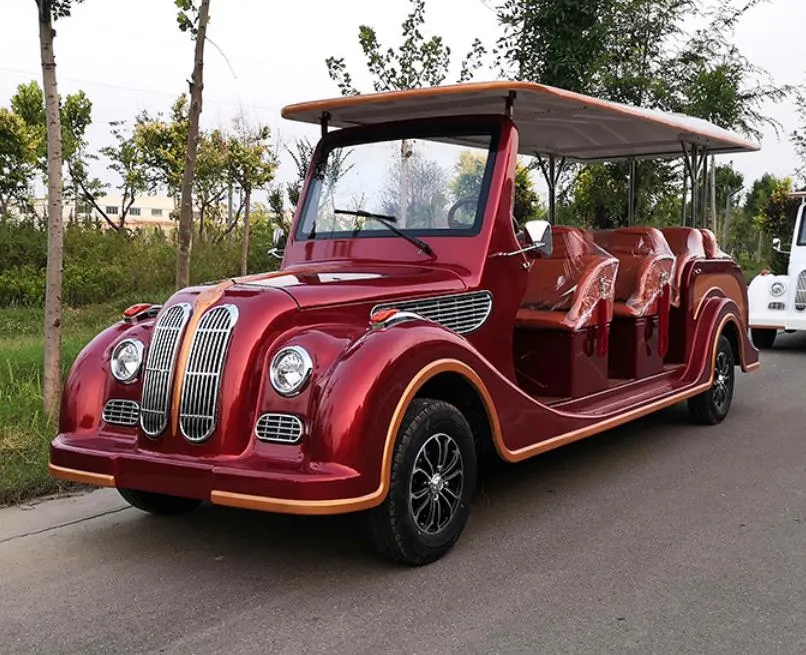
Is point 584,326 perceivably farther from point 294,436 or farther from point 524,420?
point 294,436

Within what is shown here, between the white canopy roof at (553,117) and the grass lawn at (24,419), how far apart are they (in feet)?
8.62

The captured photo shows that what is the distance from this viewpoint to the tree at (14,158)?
1750 centimetres

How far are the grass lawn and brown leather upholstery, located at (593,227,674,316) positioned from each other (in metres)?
4.02

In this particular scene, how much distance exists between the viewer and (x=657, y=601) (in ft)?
11.6

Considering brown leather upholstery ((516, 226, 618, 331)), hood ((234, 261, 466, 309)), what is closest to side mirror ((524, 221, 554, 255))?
hood ((234, 261, 466, 309))

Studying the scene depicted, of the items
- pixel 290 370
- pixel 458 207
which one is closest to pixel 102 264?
pixel 458 207

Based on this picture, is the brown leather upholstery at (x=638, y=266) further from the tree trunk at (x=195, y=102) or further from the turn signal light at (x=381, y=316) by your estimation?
the tree trunk at (x=195, y=102)

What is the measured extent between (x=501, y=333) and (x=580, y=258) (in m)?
1.36

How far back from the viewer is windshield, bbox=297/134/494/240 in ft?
16.8

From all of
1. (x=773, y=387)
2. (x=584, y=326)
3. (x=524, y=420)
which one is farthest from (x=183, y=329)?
(x=773, y=387)

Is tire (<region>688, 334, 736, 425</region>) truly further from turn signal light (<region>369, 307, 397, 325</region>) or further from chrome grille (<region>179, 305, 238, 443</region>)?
chrome grille (<region>179, 305, 238, 443</region>)

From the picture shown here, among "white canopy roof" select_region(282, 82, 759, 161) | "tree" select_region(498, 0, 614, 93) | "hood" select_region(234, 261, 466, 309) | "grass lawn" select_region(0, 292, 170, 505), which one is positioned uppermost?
"tree" select_region(498, 0, 614, 93)

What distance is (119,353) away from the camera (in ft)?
13.6

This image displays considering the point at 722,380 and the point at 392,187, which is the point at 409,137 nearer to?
the point at 392,187
